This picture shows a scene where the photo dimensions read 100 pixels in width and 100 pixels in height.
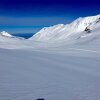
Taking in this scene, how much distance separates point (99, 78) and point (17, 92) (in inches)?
146

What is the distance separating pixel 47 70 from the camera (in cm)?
1077

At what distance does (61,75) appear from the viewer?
10.2 meters

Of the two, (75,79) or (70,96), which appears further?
(75,79)

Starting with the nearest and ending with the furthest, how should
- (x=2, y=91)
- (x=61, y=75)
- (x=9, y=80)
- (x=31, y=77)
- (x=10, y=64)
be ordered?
(x=2, y=91) → (x=9, y=80) → (x=31, y=77) → (x=61, y=75) → (x=10, y=64)

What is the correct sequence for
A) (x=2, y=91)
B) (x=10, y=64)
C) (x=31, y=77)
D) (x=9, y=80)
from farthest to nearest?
(x=10, y=64) < (x=31, y=77) < (x=9, y=80) < (x=2, y=91)

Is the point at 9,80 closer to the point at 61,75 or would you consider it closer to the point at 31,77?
the point at 31,77

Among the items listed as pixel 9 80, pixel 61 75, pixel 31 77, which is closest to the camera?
pixel 9 80

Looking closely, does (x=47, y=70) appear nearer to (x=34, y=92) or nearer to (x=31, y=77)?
(x=31, y=77)

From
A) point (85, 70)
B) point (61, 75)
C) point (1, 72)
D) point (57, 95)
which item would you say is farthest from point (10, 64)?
point (57, 95)

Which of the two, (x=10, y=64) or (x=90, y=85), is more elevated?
(x=10, y=64)

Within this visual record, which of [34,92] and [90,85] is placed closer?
[34,92]

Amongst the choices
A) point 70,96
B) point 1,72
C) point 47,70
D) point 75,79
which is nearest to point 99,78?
point 75,79

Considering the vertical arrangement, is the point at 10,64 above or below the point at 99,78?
above

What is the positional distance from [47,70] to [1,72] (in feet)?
6.35
